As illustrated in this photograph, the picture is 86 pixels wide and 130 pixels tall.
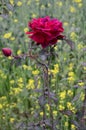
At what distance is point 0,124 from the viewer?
2.72 metres

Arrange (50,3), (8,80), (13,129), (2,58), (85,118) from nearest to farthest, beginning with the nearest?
(85,118) < (13,129) < (8,80) < (2,58) < (50,3)

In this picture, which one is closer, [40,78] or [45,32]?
[45,32]

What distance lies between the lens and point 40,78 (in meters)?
2.90

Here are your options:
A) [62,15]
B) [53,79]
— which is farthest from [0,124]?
[62,15]

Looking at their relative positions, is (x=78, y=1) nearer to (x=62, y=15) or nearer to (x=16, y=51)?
(x=62, y=15)

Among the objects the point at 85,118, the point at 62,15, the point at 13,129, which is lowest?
the point at 13,129

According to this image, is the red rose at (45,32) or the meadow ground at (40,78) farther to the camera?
the meadow ground at (40,78)

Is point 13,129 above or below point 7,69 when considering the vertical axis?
below

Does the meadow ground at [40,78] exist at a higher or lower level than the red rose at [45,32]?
lower

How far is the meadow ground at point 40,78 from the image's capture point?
2.29m

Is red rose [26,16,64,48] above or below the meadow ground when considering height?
above

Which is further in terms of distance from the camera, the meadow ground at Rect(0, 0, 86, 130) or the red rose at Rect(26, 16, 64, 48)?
the meadow ground at Rect(0, 0, 86, 130)

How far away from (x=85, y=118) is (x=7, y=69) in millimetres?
1251

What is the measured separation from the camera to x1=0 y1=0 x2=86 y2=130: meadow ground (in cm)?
229
